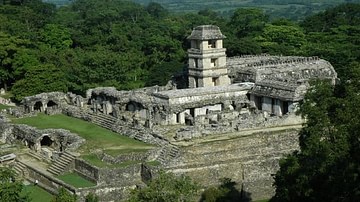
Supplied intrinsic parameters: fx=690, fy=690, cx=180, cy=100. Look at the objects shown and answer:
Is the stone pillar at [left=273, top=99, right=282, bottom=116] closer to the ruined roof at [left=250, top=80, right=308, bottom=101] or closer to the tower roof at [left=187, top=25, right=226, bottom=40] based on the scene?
the ruined roof at [left=250, top=80, right=308, bottom=101]

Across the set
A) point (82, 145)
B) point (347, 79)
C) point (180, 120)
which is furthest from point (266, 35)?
point (347, 79)

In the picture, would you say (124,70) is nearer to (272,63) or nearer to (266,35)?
(272,63)

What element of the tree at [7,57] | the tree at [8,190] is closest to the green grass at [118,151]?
the tree at [8,190]

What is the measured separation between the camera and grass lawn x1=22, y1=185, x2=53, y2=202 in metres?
34.1

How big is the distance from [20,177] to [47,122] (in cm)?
779

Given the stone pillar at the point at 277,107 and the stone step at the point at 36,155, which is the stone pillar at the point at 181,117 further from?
the stone step at the point at 36,155

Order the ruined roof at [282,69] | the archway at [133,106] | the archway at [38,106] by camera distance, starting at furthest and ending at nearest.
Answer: the archway at [38,106] → the ruined roof at [282,69] → the archway at [133,106]

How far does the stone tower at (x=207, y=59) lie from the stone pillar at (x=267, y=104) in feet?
16.1

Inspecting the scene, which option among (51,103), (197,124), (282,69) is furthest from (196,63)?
(51,103)

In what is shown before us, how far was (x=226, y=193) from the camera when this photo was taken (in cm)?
3219

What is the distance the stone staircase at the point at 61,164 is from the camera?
36.7 meters

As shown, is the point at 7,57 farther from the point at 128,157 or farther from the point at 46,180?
the point at 128,157

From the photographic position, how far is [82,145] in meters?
38.5

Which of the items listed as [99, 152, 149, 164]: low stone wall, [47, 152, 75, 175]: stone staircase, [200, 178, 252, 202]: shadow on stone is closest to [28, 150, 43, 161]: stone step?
[47, 152, 75, 175]: stone staircase
